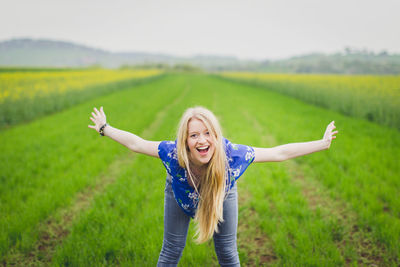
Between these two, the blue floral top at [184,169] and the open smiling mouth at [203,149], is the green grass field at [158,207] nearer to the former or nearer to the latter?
the blue floral top at [184,169]

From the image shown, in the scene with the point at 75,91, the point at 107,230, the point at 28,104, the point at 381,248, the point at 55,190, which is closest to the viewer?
the point at 381,248

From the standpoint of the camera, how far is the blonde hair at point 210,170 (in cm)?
196

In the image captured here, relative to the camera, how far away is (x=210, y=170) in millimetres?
1994

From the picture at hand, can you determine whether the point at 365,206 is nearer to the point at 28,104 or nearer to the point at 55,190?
the point at 55,190

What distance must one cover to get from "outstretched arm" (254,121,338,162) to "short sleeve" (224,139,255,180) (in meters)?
0.07

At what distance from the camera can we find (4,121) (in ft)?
32.6

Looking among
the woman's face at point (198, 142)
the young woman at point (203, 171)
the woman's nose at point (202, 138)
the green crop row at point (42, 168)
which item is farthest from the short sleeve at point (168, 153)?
the green crop row at point (42, 168)

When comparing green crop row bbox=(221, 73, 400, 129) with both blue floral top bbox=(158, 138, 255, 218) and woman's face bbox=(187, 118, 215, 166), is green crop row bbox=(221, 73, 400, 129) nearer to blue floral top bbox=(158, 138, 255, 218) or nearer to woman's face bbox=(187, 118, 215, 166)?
blue floral top bbox=(158, 138, 255, 218)

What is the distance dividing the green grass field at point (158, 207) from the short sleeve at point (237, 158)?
791 millimetres

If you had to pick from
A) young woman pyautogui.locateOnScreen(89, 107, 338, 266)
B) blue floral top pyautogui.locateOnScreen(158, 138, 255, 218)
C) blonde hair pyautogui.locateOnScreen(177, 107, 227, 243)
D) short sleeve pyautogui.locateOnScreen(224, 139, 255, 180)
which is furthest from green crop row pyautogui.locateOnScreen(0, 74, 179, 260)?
short sleeve pyautogui.locateOnScreen(224, 139, 255, 180)

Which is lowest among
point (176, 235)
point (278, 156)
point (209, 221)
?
point (176, 235)

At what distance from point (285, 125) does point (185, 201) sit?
837 cm

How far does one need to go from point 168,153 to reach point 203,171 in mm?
307

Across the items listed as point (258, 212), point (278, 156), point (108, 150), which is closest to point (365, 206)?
point (258, 212)
